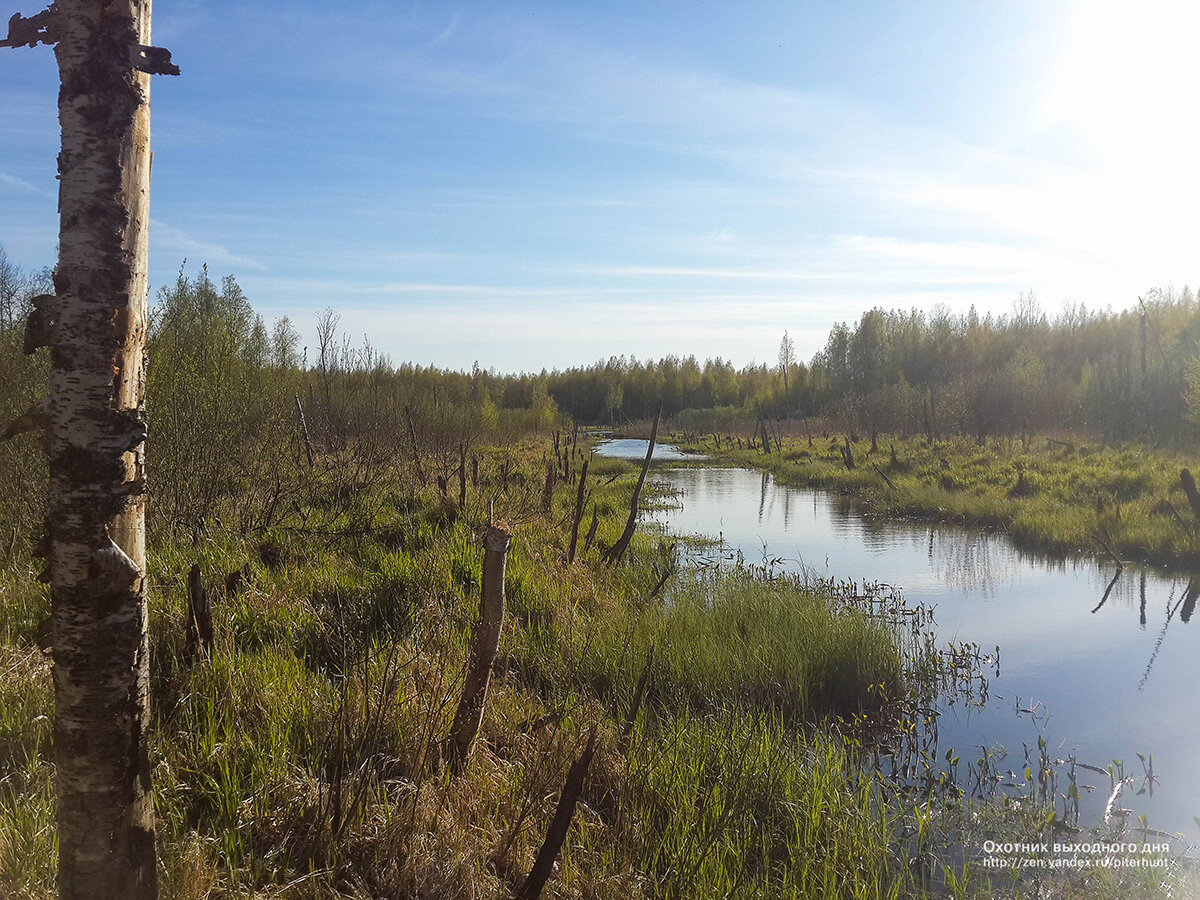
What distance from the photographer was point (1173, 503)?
14.5 meters

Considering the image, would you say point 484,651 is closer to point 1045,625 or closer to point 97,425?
point 97,425

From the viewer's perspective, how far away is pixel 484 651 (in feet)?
13.1

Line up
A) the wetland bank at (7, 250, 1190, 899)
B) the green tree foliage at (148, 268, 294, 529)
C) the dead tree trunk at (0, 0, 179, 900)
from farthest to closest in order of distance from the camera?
the green tree foliage at (148, 268, 294, 529), the wetland bank at (7, 250, 1190, 899), the dead tree trunk at (0, 0, 179, 900)

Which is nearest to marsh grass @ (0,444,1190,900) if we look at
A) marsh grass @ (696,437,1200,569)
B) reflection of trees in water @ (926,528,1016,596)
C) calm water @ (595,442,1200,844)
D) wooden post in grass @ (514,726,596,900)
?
wooden post in grass @ (514,726,596,900)

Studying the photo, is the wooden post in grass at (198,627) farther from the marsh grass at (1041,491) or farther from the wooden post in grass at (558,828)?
the marsh grass at (1041,491)

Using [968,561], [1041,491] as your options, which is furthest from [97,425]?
[1041,491]

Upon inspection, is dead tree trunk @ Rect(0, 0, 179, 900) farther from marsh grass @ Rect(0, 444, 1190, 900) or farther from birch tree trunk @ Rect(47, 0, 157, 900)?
marsh grass @ Rect(0, 444, 1190, 900)

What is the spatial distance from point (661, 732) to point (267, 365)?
473 inches

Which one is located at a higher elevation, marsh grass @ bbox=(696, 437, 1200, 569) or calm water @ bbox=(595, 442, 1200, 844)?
marsh grass @ bbox=(696, 437, 1200, 569)

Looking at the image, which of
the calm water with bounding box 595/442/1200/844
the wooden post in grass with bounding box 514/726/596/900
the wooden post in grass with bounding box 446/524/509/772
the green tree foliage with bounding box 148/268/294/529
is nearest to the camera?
the wooden post in grass with bounding box 514/726/596/900

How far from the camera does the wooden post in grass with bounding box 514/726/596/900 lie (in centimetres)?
282

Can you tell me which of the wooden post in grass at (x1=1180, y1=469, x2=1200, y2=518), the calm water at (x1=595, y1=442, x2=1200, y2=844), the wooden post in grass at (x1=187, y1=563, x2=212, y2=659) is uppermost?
the wooden post in grass at (x1=1180, y1=469, x2=1200, y2=518)

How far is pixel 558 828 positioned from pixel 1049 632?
8408 mm

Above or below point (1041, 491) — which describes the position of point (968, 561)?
below
